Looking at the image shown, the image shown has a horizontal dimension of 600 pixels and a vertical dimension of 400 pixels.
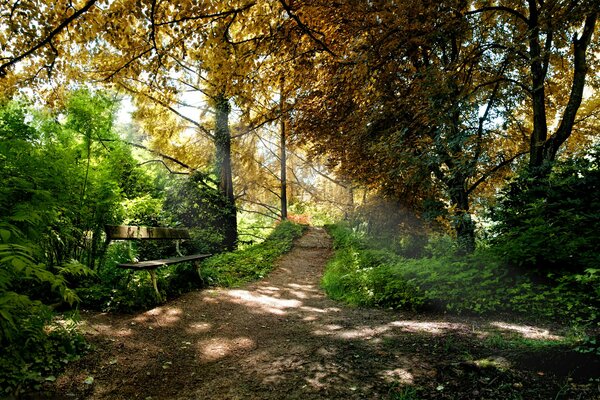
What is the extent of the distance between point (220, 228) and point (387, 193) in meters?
5.82

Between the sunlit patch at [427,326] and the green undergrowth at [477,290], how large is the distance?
30.7 inches

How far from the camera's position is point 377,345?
3.67 meters

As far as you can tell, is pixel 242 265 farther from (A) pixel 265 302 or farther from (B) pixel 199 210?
(A) pixel 265 302

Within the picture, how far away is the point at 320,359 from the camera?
3375 mm

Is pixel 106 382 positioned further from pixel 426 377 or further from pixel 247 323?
pixel 426 377

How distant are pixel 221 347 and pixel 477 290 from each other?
3873mm

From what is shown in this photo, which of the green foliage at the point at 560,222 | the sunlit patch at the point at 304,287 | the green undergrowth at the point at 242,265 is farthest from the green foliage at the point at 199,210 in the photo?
the green foliage at the point at 560,222

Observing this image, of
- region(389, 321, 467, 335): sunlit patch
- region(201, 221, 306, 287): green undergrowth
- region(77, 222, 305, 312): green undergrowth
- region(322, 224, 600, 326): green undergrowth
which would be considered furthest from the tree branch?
region(322, 224, 600, 326): green undergrowth

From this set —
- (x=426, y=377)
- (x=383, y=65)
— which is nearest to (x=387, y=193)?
(x=383, y=65)

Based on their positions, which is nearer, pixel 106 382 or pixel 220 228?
pixel 106 382

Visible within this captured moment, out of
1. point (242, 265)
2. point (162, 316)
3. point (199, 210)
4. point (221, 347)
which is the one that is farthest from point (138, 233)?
point (199, 210)

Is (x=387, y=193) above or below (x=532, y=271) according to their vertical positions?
above

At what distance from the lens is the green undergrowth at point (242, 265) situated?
788 centimetres

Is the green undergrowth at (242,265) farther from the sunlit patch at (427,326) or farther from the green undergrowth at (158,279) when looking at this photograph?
the sunlit patch at (427,326)
